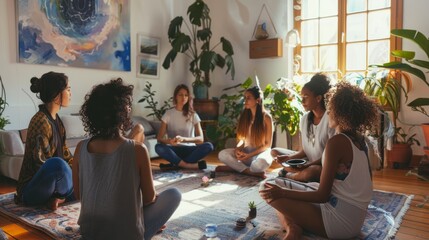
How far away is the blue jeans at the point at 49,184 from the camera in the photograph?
2607 mm

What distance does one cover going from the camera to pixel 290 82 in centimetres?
492

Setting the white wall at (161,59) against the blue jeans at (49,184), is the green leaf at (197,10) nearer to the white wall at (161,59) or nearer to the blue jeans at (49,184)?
the white wall at (161,59)

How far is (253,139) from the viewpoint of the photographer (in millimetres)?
3793

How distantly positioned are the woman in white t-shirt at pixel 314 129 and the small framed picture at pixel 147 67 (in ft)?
11.5

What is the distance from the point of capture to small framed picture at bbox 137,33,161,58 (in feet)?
18.8

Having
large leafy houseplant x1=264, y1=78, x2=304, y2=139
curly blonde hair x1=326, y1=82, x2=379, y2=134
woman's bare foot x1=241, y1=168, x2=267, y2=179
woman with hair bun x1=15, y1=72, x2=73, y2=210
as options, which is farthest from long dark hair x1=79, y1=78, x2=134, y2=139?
large leafy houseplant x1=264, y1=78, x2=304, y2=139

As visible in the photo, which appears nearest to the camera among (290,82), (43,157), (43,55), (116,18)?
(43,157)

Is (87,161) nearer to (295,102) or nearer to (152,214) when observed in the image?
(152,214)

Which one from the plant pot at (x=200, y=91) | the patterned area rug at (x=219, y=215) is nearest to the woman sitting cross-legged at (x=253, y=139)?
the patterned area rug at (x=219, y=215)

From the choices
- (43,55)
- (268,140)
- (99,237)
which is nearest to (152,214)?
(99,237)

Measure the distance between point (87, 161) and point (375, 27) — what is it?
444 centimetres

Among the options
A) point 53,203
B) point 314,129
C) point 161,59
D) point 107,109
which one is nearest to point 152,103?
point 161,59

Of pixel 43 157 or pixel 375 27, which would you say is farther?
pixel 375 27

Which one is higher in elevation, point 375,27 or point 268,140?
point 375,27
